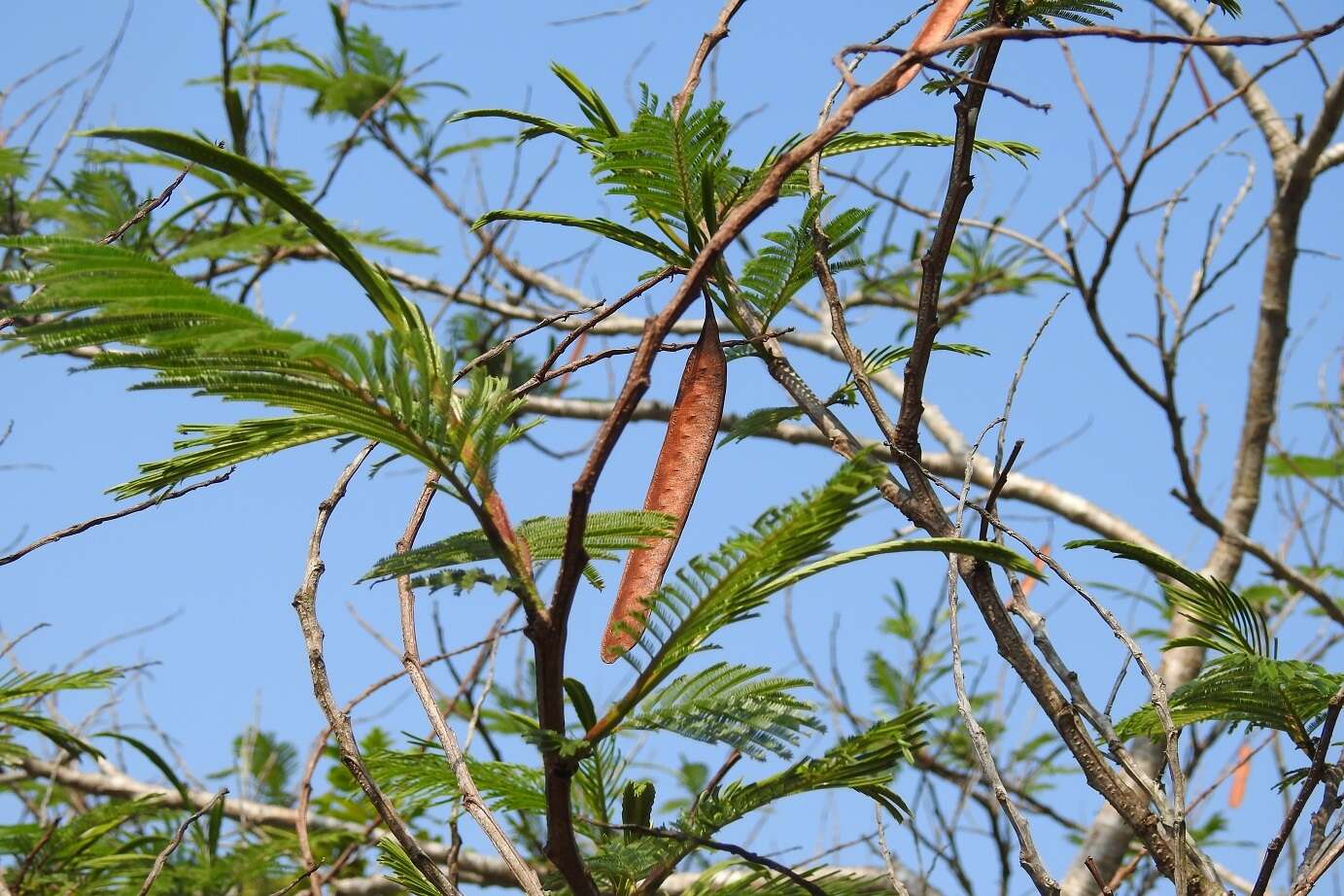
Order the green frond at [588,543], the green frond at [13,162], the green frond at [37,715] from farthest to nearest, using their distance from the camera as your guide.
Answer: the green frond at [13,162] < the green frond at [37,715] < the green frond at [588,543]

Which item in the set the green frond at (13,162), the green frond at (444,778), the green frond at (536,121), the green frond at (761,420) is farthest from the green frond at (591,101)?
the green frond at (13,162)

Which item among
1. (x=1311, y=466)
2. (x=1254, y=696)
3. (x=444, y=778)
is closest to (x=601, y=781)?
(x=444, y=778)

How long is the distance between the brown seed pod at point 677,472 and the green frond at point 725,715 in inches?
1.7

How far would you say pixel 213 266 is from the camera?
11.8 feet

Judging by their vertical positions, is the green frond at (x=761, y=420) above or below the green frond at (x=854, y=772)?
above

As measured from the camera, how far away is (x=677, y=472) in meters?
0.76

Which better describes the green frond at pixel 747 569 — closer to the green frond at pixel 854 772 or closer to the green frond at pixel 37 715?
the green frond at pixel 854 772

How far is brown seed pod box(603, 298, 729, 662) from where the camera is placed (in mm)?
716

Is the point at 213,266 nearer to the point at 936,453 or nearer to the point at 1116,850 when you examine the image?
the point at 936,453

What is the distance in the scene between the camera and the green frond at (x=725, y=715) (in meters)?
0.72

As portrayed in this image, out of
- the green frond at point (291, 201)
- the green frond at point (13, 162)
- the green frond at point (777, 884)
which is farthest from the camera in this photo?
the green frond at point (13, 162)

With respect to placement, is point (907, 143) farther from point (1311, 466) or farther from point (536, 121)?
point (1311, 466)

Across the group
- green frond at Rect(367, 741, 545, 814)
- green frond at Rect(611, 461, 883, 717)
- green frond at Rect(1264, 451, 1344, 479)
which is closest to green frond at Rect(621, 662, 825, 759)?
green frond at Rect(611, 461, 883, 717)

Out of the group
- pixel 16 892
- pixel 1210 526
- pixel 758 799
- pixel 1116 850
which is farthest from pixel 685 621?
pixel 1210 526
